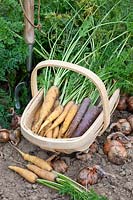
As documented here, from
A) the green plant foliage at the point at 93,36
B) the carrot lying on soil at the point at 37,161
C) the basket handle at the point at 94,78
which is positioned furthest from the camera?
the green plant foliage at the point at 93,36

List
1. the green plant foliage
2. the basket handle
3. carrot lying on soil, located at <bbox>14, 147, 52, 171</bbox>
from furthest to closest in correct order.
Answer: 1. the green plant foliage
2. carrot lying on soil, located at <bbox>14, 147, 52, 171</bbox>
3. the basket handle

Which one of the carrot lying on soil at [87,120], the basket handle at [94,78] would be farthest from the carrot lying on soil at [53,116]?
the basket handle at [94,78]

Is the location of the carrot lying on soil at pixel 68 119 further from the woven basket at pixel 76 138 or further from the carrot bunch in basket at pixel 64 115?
the woven basket at pixel 76 138

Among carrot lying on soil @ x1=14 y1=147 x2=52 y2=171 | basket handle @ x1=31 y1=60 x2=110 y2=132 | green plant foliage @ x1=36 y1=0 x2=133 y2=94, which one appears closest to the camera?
basket handle @ x1=31 y1=60 x2=110 y2=132

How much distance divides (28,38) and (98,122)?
1.97 ft

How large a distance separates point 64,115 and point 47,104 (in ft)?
0.33

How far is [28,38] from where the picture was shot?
2496mm

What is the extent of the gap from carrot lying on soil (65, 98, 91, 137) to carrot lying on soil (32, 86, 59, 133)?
133mm

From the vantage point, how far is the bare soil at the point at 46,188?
7.01 feet

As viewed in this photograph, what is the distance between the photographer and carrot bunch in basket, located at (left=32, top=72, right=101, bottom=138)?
2.30 m

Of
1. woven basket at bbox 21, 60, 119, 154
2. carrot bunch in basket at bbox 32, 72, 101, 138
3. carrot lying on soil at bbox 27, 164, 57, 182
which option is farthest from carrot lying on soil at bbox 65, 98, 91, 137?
carrot lying on soil at bbox 27, 164, 57, 182

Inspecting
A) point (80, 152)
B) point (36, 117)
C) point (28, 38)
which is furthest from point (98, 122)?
point (28, 38)

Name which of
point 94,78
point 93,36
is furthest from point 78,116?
point 93,36

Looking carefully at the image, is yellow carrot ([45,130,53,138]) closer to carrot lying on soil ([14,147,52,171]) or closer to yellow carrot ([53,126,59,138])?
yellow carrot ([53,126,59,138])
